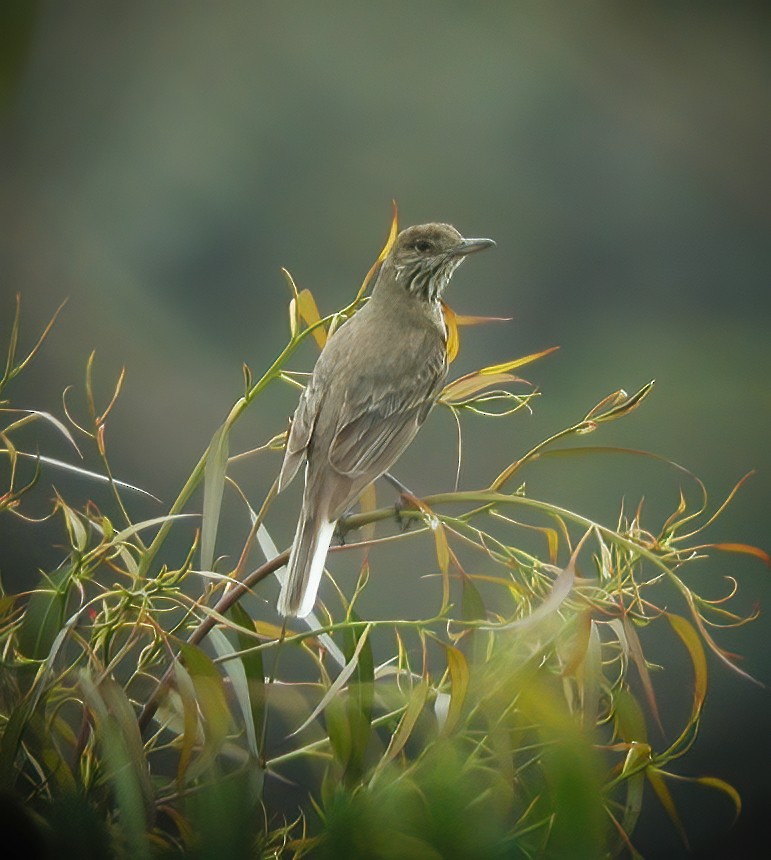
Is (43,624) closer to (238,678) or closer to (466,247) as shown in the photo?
(238,678)

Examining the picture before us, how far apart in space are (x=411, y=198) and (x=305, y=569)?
0.61 m

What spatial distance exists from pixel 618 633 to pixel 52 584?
46cm

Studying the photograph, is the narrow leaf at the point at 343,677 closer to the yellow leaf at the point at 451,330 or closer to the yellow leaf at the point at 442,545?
the yellow leaf at the point at 442,545

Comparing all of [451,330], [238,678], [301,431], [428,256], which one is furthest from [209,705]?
[428,256]

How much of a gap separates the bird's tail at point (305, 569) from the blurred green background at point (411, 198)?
335 mm

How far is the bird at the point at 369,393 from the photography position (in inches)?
33.1

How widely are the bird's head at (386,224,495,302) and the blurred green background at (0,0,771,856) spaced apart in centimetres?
13

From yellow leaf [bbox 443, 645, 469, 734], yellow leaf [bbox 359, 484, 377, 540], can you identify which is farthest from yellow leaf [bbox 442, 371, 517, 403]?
yellow leaf [bbox 443, 645, 469, 734]

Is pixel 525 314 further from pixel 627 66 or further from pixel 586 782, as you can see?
pixel 586 782

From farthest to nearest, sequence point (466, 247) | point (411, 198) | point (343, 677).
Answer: point (411, 198) < point (466, 247) < point (343, 677)

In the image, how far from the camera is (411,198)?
1.23 metres

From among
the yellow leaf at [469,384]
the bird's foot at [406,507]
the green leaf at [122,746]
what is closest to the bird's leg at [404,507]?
the bird's foot at [406,507]

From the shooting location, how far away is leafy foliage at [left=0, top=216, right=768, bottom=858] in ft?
2.43

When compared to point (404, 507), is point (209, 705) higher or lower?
lower
